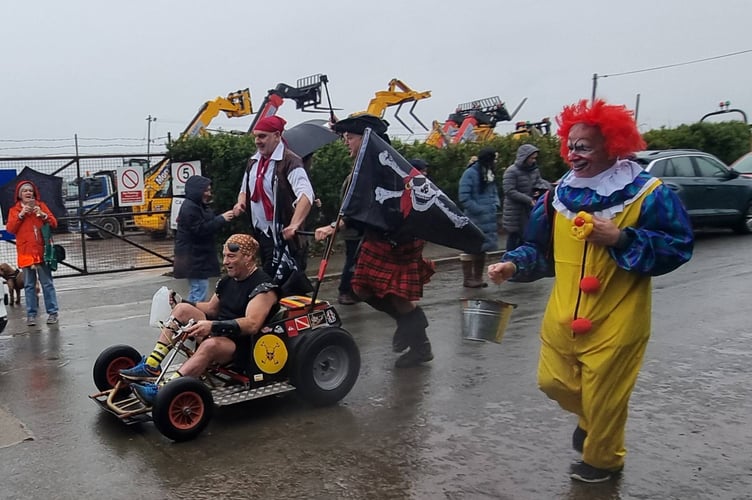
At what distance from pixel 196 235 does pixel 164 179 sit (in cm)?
742

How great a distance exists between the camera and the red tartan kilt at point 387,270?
5871mm

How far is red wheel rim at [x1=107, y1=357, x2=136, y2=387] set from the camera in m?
5.32

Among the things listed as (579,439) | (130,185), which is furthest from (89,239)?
(579,439)

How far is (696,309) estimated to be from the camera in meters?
8.01

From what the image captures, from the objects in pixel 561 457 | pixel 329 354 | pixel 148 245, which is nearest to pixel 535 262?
pixel 561 457

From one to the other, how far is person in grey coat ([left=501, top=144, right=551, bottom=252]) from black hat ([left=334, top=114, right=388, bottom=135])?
13.1 ft

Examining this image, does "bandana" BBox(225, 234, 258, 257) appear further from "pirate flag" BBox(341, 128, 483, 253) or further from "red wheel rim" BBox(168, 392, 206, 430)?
"red wheel rim" BBox(168, 392, 206, 430)

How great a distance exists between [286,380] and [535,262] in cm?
194

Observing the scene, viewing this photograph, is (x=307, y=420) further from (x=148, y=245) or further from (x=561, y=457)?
(x=148, y=245)

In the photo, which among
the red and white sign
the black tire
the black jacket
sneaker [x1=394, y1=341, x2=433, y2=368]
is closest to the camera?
sneaker [x1=394, y1=341, x2=433, y2=368]

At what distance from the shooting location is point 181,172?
11805 mm

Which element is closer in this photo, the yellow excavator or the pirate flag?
the pirate flag

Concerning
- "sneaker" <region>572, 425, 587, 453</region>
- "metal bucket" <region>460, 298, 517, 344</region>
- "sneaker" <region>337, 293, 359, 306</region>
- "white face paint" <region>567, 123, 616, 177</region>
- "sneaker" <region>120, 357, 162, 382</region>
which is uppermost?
"white face paint" <region>567, 123, 616, 177</region>

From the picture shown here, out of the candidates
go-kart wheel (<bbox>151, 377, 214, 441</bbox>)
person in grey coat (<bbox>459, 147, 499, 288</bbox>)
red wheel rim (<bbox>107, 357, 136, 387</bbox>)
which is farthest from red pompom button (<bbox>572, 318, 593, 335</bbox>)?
person in grey coat (<bbox>459, 147, 499, 288</bbox>)
